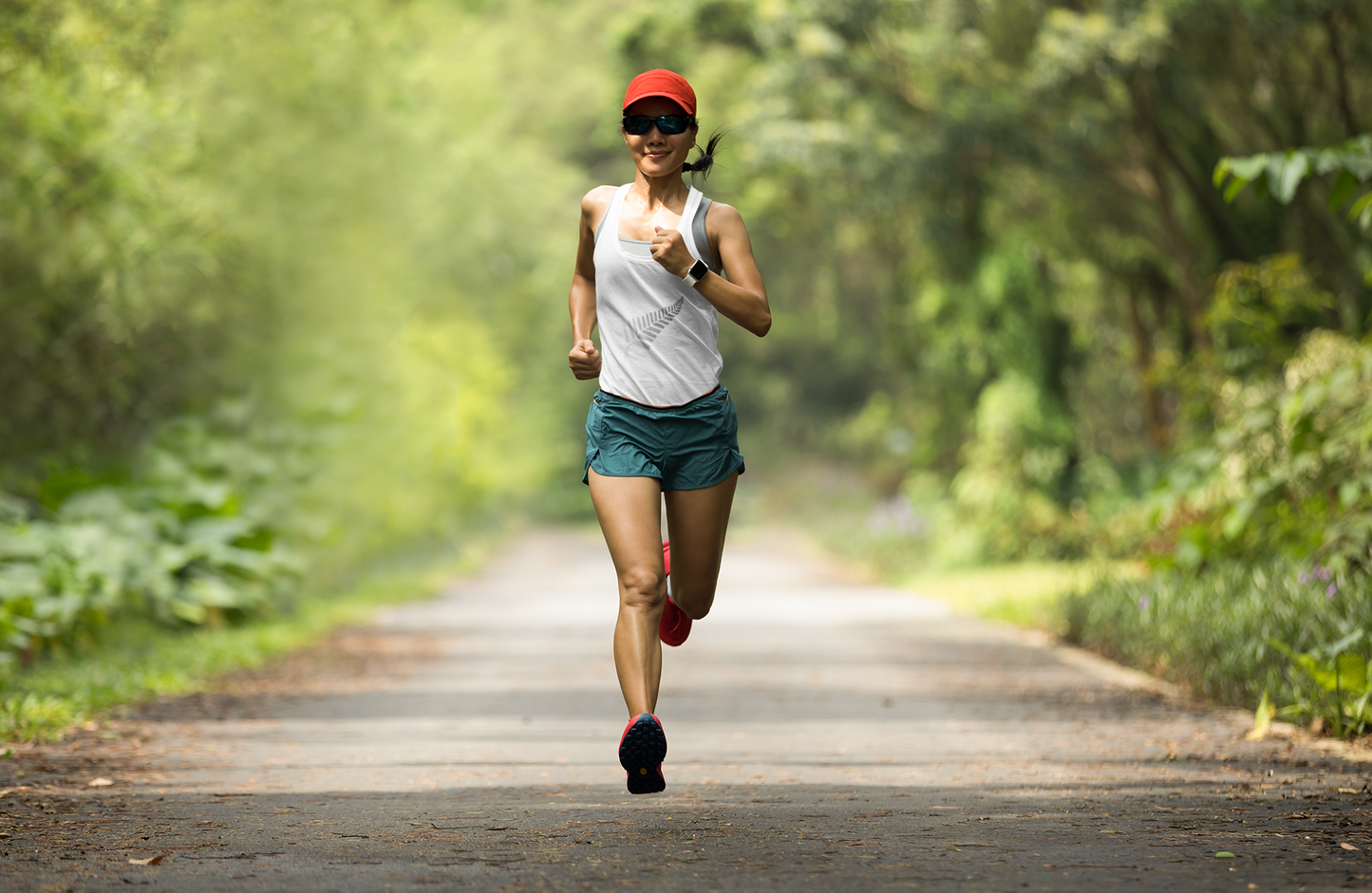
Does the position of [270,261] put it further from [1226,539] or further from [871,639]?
[1226,539]

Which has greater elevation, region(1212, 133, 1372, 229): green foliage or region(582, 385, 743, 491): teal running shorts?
region(1212, 133, 1372, 229): green foliage

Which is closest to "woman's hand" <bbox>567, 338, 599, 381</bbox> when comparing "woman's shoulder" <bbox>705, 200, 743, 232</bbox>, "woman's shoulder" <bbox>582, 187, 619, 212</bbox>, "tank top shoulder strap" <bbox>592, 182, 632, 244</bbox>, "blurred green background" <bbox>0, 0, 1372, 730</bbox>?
"tank top shoulder strap" <bbox>592, 182, 632, 244</bbox>

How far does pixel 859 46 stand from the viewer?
1942 cm

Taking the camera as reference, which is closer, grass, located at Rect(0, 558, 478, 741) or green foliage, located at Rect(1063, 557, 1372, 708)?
grass, located at Rect(0, 558, 478, 741)

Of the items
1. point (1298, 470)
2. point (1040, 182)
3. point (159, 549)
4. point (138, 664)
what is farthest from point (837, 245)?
point (138, 664)

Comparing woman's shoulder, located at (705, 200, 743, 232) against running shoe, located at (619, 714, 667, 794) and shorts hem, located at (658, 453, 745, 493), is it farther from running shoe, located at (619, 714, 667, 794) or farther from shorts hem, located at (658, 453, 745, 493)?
running shoe, located at (619, 714, 667, 794)

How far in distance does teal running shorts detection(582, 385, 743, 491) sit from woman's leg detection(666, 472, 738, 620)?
48 millimetres

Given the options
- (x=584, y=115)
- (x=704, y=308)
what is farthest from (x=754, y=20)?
(x=584, y=115)

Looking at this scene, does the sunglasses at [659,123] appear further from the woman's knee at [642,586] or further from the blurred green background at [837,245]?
the blurred green background at [837,245]

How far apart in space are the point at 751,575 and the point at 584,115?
24.9 meters

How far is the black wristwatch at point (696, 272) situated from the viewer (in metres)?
5.19

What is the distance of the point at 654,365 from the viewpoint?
5488 millimetres

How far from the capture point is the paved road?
4.50m

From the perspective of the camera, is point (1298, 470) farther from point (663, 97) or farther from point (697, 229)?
point (663, 97)
